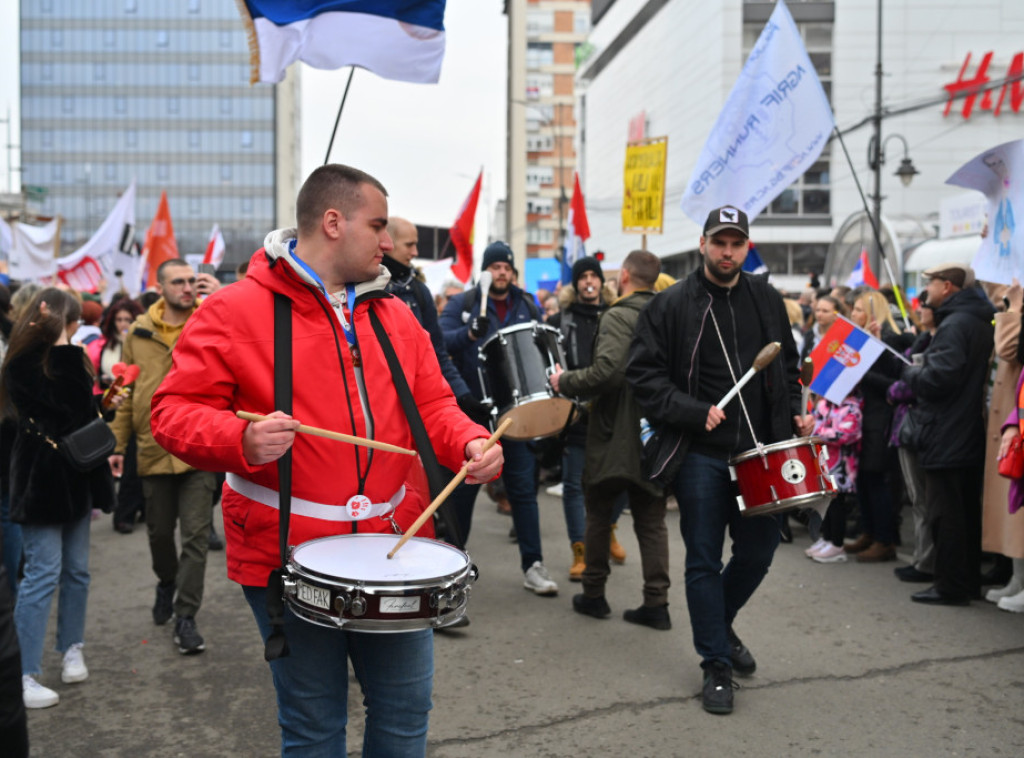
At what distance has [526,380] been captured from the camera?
650cm

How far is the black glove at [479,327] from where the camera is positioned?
7.00 m

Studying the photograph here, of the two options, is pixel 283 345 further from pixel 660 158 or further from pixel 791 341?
pixel 660 158

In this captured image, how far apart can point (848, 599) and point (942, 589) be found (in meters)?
0.57

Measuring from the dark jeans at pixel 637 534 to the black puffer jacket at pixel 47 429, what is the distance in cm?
287

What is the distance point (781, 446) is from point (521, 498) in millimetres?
2583

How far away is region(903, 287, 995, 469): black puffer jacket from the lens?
6.86 metres

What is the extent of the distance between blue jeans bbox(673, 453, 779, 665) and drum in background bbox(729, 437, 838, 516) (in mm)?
242

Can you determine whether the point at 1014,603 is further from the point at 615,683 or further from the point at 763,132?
the point at 763,132

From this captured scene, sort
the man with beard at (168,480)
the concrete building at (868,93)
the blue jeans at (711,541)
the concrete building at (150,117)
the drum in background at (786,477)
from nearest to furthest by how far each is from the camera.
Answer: the drum in background at (786,477), the blue jeans at (711,541), the man with beard at (168,480), the concrete building at (868,93), the concrete building at (150,117)

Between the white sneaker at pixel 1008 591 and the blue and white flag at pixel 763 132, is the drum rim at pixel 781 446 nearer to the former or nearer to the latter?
the white sneaker at pixel 1008 591

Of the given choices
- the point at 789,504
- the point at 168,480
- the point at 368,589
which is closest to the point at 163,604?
the point at 168,480

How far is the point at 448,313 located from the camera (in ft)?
24.6

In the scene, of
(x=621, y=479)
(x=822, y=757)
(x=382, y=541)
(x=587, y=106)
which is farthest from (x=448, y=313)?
(x=587, y=106)

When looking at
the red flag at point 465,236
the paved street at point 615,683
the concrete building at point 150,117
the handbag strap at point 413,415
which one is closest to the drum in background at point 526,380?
the paved street at point 615,683
